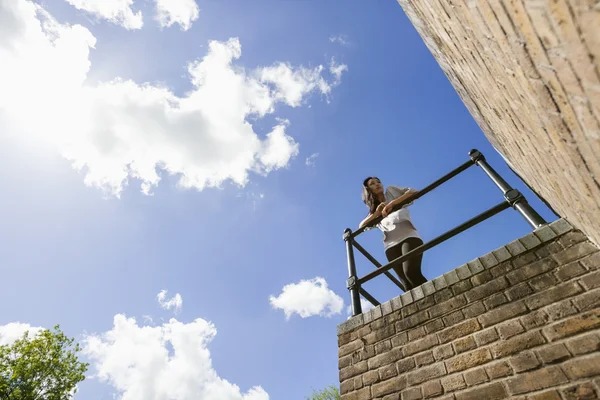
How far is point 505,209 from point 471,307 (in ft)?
2.53

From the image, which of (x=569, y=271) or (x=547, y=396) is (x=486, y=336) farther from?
(x=569, y=271)

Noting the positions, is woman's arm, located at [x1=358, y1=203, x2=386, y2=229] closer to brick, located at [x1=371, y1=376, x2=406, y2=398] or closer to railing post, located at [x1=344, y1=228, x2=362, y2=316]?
railing post, located at [x1=344, y1=228, x2=362, y2=316]

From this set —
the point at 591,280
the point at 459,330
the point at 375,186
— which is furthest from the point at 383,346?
the point at 375,186

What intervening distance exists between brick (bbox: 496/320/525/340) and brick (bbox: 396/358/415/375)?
1.84 feet

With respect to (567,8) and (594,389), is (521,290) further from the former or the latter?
(567,8)

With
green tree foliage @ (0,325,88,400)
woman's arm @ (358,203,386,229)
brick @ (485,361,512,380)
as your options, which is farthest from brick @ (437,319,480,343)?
green tree foliage @ (0,325,88,400)

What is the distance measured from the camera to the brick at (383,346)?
218cm

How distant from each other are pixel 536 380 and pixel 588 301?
0.47m

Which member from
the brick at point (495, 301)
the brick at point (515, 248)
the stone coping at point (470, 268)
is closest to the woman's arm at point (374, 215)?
the stone coping at point (470, 268)

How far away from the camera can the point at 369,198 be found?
3695 mm

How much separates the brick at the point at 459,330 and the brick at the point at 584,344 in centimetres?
44

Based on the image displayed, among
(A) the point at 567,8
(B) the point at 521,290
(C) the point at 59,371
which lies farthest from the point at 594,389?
(C) the point at 59,371

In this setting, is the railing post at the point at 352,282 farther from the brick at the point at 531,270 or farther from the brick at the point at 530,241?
the brick at the point at 530,241

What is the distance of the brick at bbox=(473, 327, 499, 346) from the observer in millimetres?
1755
